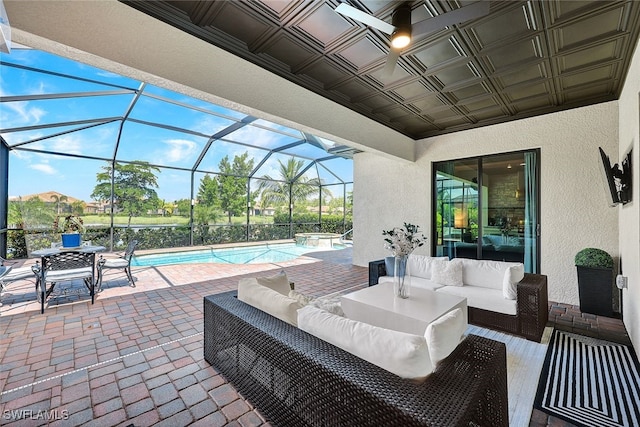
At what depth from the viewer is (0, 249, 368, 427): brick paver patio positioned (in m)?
1.94

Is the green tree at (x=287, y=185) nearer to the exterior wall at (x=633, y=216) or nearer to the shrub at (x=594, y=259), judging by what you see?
the shrub at (x=594, y=259)

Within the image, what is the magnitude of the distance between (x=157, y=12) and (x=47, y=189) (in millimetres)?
7852

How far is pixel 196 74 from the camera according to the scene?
289 cm

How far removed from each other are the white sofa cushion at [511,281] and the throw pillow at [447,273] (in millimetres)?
564

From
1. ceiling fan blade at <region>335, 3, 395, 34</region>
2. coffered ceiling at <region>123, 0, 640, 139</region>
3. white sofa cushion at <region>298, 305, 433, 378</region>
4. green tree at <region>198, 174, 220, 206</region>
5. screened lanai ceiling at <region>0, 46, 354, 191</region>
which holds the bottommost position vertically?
white sofa cushion at <region>298, 305, 433, 378</region>

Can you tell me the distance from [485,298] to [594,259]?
2010mm

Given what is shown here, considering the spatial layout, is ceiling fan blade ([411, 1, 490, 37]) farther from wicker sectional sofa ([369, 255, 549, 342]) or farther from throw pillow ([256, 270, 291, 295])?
wicker sectional sofa ([369, 255, 549, 342])

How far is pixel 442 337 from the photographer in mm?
1463

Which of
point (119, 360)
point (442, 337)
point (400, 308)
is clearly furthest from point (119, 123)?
point (442, 337)

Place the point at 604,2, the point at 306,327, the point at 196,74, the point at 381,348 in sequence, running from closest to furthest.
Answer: the point at 381,348
the point at 306,327
the point at 604,2
the point at 196,74

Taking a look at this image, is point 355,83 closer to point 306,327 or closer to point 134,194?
point 306,327

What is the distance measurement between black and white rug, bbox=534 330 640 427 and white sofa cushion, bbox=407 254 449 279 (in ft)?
5.15

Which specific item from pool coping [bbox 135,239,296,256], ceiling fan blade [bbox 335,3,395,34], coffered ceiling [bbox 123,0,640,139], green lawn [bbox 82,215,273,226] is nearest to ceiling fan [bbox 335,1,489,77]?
ceiling fan blade [bbox 335,3,395,34]

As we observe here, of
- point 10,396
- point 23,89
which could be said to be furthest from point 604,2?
point 23,89
